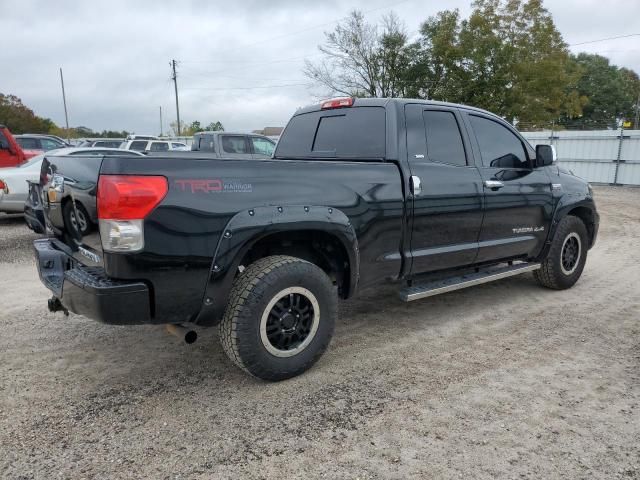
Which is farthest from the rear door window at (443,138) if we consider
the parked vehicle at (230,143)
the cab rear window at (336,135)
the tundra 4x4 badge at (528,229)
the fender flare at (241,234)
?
the parked vehicle at (230,143)

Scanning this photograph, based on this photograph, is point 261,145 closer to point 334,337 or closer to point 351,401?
point 334,337

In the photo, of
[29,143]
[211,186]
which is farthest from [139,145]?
[211,186]

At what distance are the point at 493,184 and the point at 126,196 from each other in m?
3.16

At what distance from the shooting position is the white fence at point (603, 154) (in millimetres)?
17625

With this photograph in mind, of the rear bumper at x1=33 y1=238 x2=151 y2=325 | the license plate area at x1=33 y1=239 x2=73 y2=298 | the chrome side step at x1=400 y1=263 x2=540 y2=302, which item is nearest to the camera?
the rear bumper at x1=33 y1=238 x2=151 y2=325

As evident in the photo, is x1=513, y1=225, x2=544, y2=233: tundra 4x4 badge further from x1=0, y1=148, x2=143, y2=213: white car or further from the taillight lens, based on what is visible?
x1=0, y1=148, x2=143, y2=213: white car

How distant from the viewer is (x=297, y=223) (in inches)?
120

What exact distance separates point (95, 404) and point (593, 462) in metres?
2.76

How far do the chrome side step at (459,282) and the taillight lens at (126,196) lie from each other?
2.13 meters

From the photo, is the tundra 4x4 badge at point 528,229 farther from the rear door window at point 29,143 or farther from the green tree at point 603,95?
the green tree at point 603,95

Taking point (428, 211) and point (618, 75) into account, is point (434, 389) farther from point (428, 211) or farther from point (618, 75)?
point (618, 75)

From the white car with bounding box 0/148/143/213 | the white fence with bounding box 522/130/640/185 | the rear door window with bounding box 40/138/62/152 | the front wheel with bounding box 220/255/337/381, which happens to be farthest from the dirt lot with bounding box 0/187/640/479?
the white fence with bounding box 522/130/640/185

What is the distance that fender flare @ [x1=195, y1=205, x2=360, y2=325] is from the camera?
2.79 m

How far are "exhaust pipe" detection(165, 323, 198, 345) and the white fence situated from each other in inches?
751
